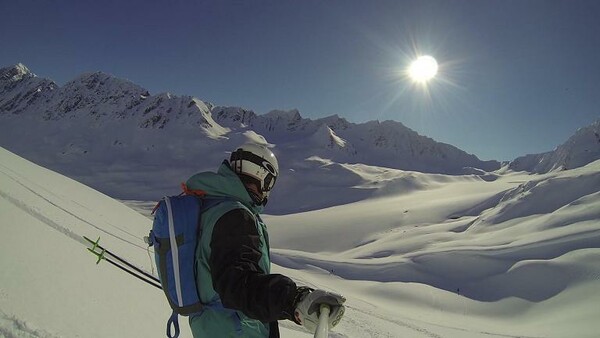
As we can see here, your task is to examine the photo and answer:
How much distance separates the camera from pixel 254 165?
2471mm

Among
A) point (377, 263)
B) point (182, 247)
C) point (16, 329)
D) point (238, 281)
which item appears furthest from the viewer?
point (377, 263)

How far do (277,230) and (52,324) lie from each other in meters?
81.4

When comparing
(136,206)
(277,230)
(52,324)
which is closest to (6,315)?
(52,324)

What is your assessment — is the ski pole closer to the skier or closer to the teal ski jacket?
the skier

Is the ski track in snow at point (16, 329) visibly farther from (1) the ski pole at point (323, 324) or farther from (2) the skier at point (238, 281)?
(1) the ski pole at point (323, 324)

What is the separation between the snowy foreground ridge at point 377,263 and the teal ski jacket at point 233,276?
1.79m

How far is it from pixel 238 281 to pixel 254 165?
2.94 ft

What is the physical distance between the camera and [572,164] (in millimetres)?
158125

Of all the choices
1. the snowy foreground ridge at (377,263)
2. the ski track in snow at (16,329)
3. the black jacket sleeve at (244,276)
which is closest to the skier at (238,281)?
the black jacket sleeve at (244,276)

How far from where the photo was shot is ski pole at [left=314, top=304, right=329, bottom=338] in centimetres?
154

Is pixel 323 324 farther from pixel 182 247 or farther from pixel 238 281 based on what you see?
pixel 182 247

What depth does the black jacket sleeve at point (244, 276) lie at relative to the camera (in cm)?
170

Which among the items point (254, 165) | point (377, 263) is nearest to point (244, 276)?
point (254, 165)

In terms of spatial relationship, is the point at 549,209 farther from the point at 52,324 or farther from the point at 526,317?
the point at 52,324
